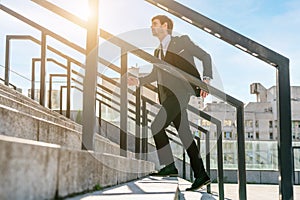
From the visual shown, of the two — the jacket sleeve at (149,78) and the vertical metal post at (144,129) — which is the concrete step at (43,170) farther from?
the vertical metal post at (144,129)

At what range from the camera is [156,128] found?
3.11m

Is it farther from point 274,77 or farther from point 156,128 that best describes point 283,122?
point 156,128

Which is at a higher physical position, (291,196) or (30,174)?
(30,174)

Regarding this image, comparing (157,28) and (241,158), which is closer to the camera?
(241,158)

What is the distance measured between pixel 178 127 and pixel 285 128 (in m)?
1.45

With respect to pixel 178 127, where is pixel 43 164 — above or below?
below

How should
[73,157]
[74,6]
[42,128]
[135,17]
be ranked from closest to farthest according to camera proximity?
[73,157]
[42,128]
[74,6]
[135,17]

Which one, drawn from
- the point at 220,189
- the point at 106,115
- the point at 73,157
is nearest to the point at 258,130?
the point at 106,115

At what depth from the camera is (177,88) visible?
2885mm

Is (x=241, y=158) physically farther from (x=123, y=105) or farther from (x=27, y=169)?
(x=27, y=169)

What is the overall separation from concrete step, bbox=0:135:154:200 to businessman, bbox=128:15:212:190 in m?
1.38

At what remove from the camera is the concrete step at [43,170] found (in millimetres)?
737

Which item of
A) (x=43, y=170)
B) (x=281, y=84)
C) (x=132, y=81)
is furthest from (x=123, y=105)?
(x=43, y=170)

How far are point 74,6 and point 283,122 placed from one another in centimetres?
111
